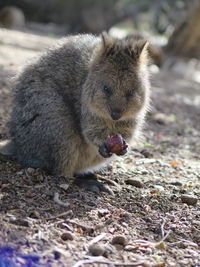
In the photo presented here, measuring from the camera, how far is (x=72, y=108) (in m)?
5.45

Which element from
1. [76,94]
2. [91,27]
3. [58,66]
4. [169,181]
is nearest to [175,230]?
[169,181]

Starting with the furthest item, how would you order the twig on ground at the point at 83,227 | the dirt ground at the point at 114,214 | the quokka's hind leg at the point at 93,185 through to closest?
the quokka's hind leg at the point at 93,185
the twig on ground at the point at 83,227
the dirt ground at the point at 114,214

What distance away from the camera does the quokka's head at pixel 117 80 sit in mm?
5113

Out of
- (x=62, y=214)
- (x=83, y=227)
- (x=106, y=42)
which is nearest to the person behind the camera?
(x=83, y=227)

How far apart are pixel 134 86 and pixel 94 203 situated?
1449 millimetres

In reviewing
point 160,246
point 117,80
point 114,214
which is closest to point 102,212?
point 114,214

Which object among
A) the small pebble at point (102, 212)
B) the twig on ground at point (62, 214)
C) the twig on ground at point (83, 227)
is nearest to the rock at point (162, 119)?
the small pebble at point (102, 212)

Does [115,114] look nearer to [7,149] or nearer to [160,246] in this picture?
[7,149]

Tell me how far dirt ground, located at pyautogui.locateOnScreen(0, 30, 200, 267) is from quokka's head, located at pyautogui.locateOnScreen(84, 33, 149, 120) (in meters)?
0.92

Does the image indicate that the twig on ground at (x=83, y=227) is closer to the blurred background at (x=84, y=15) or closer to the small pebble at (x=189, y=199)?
the small pebble at (x=189, y=199)

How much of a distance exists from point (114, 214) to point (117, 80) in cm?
154

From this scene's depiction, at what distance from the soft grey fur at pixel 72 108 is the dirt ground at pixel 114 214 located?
267 mm

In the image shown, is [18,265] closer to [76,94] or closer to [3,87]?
[76,94]

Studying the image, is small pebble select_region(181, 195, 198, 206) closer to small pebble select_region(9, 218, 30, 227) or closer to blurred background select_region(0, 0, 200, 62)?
small pebble select_region(9, 218, 30, 227)
